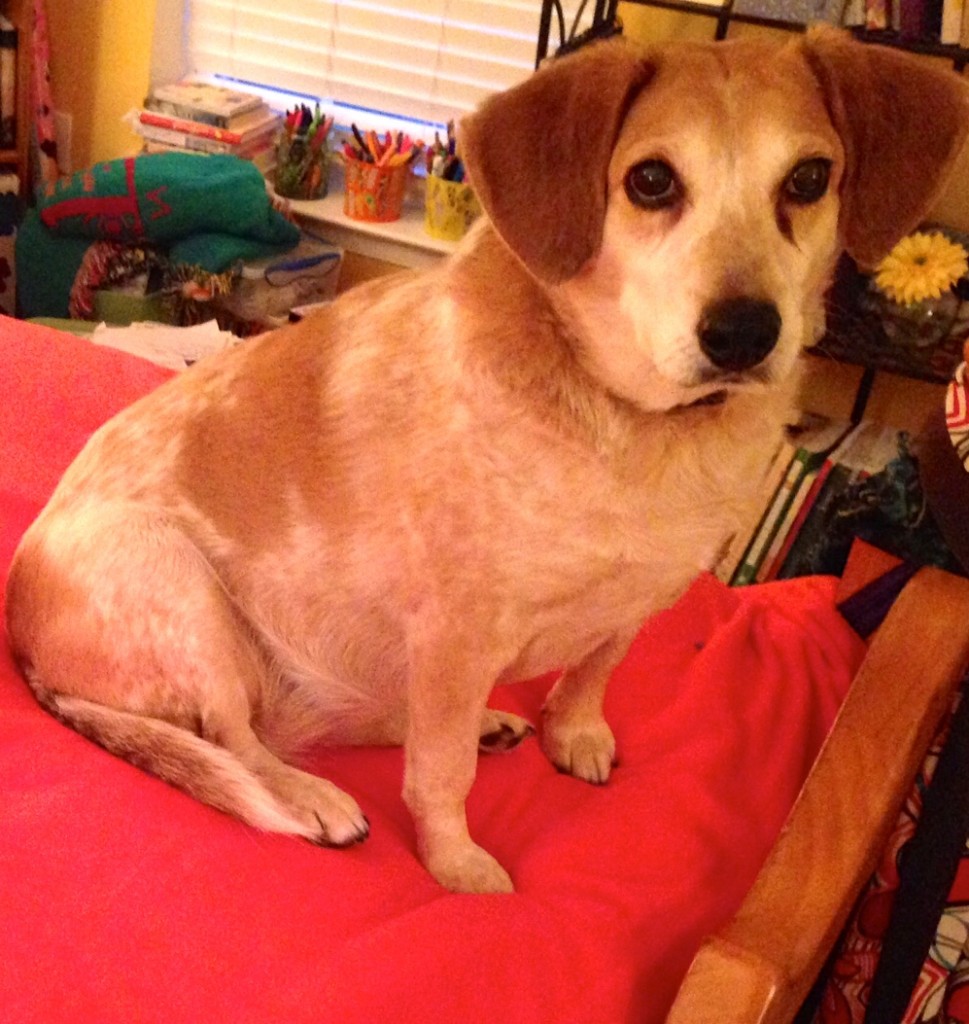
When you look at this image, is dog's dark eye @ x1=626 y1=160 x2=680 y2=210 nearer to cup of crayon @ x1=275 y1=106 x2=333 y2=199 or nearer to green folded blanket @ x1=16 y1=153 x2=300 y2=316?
green folded blanket @ x1=16 y1=153 x2=300 y2=316

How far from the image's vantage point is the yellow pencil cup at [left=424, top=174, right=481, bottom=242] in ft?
10.2

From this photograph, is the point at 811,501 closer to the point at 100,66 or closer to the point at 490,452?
the point at 490,452

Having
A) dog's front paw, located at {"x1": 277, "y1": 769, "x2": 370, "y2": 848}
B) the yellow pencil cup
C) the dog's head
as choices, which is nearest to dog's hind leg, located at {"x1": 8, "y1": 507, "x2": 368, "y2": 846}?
dog's front paw, located at {"x1": 277, "y1": 769, "x2": 370, "y2": 848}

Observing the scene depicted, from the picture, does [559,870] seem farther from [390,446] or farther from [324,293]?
[324,293]

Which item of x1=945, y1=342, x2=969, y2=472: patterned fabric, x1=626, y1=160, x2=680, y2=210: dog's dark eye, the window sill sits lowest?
the window sill

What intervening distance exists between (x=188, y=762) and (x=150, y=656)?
0.17 meters

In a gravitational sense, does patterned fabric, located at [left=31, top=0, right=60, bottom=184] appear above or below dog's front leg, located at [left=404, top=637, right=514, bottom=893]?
above

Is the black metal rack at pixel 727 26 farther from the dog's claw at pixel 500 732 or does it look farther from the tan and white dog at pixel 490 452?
the dog's claw at pixel 500 732

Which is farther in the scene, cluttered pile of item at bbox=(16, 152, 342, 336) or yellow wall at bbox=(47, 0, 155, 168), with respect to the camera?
yellow wall at bbox=(47, 0, 155, 168)

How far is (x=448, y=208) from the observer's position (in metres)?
3.15

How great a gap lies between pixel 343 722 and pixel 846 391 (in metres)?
1.88

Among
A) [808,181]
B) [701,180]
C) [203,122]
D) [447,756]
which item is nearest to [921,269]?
[808,181]

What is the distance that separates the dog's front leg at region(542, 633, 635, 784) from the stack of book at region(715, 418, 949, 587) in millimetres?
737

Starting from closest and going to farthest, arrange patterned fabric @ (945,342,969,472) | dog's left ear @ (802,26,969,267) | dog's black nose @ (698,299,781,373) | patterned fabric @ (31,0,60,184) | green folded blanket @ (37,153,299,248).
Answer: dog's black nose @ (698,299,781,373)
dog's left ear @ (802,26,969,267)
patterned fabric @ (945,342,969,472)
green folded blanket @ (37,153,299,248)
patterned fabric @ (31,0,60,184)
